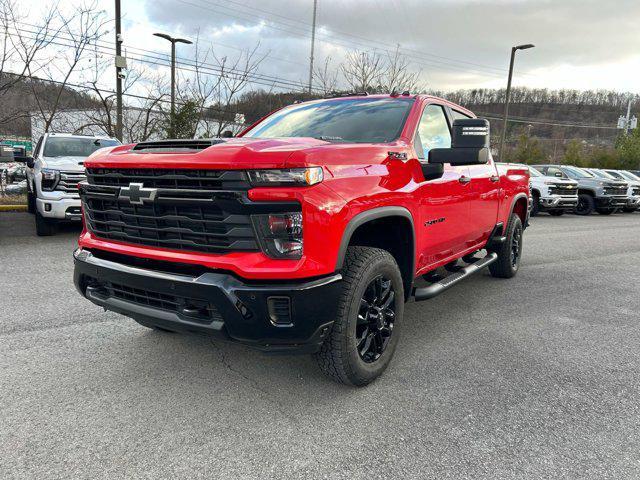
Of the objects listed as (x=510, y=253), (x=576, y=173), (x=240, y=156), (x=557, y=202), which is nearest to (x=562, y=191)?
(x=557, y=202)

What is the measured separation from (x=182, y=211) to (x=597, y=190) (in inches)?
722

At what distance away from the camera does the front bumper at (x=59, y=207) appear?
7391mm

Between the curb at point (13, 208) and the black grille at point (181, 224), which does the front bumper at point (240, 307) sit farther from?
the curb at point (13, 208)

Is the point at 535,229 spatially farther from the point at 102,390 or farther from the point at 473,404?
the point at 102,390

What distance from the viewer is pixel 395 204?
2936 millimetres

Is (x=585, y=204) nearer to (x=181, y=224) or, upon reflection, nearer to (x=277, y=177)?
(x=277, y=177)

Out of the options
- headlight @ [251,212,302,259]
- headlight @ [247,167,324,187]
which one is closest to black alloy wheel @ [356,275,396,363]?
headlight @ [251,212,302,259]

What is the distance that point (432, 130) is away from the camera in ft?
12.5

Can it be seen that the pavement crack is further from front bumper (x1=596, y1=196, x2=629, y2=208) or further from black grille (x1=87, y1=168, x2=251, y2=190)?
front bumper (x1=596, y1=196, x2=629, y2=208)

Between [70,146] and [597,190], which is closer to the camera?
[70,146]

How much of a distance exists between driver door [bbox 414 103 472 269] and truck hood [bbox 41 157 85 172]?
5.92 meters

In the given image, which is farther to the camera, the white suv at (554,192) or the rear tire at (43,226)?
the white suv at (554,192)

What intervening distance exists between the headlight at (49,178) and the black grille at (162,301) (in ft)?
18.0

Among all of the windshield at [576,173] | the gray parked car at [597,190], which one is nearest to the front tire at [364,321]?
the gray parked car at [597,190]
